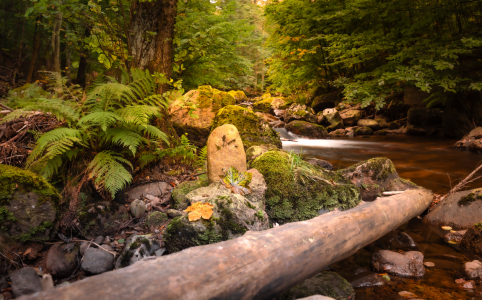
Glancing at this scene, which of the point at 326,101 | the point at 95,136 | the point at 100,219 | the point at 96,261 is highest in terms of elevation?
the point at 326,101

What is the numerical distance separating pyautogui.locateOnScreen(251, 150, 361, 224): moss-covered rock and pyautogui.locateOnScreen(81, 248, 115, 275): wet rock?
6.49 ft

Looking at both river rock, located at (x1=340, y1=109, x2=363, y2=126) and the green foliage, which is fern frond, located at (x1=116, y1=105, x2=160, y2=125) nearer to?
the green foliage

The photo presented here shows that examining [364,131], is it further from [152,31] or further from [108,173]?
[108,173]

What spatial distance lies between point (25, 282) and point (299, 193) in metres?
3.11

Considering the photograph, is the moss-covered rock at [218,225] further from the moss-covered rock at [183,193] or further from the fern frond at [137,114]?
the fern frond at [137,114]

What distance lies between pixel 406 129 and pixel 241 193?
46.7 feet

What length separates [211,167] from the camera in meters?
3.91

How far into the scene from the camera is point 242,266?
6.35 feet

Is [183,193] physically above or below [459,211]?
above

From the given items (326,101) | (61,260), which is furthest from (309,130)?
(61,260)

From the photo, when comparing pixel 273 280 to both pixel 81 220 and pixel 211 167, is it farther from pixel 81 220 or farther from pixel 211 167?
pixel 81 220

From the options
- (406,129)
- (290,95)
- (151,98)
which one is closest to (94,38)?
(151,98)

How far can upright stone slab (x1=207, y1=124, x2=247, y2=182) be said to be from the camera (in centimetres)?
390

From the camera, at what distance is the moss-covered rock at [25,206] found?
2709mm
